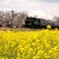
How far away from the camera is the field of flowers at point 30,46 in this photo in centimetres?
905

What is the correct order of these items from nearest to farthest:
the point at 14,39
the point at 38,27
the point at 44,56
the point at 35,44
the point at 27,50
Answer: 1. the point at 44,56
2. the point at 27,50
3. the point at 35,44
4. the point at 14,39
5. the point at 38,27

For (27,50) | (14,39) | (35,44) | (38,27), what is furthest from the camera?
(38,27)

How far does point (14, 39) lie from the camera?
12.4m

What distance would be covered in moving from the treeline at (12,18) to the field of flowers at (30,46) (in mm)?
9683

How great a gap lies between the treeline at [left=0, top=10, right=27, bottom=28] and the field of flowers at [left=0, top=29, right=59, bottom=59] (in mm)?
9683

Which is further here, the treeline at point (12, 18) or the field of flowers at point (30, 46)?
the treeline at point (12, 18)

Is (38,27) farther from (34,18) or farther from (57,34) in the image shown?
(57,34)

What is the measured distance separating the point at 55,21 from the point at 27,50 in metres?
13.4

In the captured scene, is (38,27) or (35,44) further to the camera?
(38,27)

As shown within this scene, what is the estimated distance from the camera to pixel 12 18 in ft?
77.6

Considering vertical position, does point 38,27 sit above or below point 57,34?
below

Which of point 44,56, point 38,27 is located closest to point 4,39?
point 44,56

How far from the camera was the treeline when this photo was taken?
2302 centimetres

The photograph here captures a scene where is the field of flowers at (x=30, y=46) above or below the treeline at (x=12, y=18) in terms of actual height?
above
